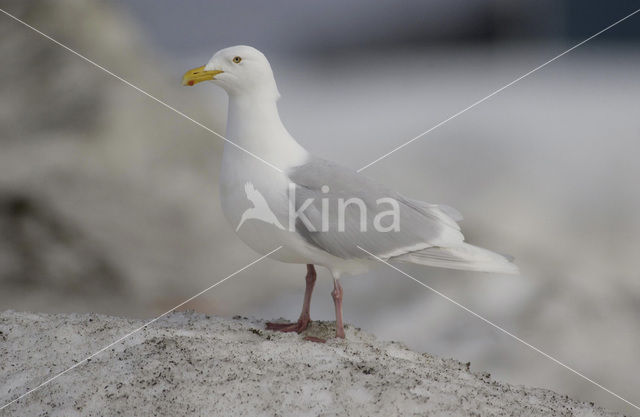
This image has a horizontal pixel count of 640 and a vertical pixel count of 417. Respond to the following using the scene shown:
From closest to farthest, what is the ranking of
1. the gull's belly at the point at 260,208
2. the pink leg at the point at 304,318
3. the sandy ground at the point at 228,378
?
the sandy ground at the point at 228,378, the gull's belly at the point at 260,208, the pink leg at the point at 304,318

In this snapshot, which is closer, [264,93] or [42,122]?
[264,93]

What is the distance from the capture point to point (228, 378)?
1610 mm

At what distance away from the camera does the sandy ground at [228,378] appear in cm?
152

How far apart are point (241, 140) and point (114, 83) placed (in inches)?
75.1

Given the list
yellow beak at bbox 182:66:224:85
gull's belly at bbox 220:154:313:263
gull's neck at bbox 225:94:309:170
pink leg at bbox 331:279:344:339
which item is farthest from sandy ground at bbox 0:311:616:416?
yellow beak at bbox 182:66:224:85

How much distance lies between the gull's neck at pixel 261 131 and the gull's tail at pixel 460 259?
436 millimetres

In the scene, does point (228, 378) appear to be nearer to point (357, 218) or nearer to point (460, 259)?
point (357, 218)

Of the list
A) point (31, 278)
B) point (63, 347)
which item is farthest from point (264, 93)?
point (31, 278)

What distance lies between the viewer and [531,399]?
1.81m

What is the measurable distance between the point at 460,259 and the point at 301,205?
1.64 feet

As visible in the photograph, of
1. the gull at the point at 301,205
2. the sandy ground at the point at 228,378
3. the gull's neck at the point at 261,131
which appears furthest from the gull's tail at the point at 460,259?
the gull's neck at the point at 261,131

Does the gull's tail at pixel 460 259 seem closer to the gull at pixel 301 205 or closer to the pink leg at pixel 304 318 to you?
the gull at pixel 301 205

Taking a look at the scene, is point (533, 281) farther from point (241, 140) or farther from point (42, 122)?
point (42, 122)

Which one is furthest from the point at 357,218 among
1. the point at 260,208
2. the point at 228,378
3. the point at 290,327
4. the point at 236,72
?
the point at 228,378
